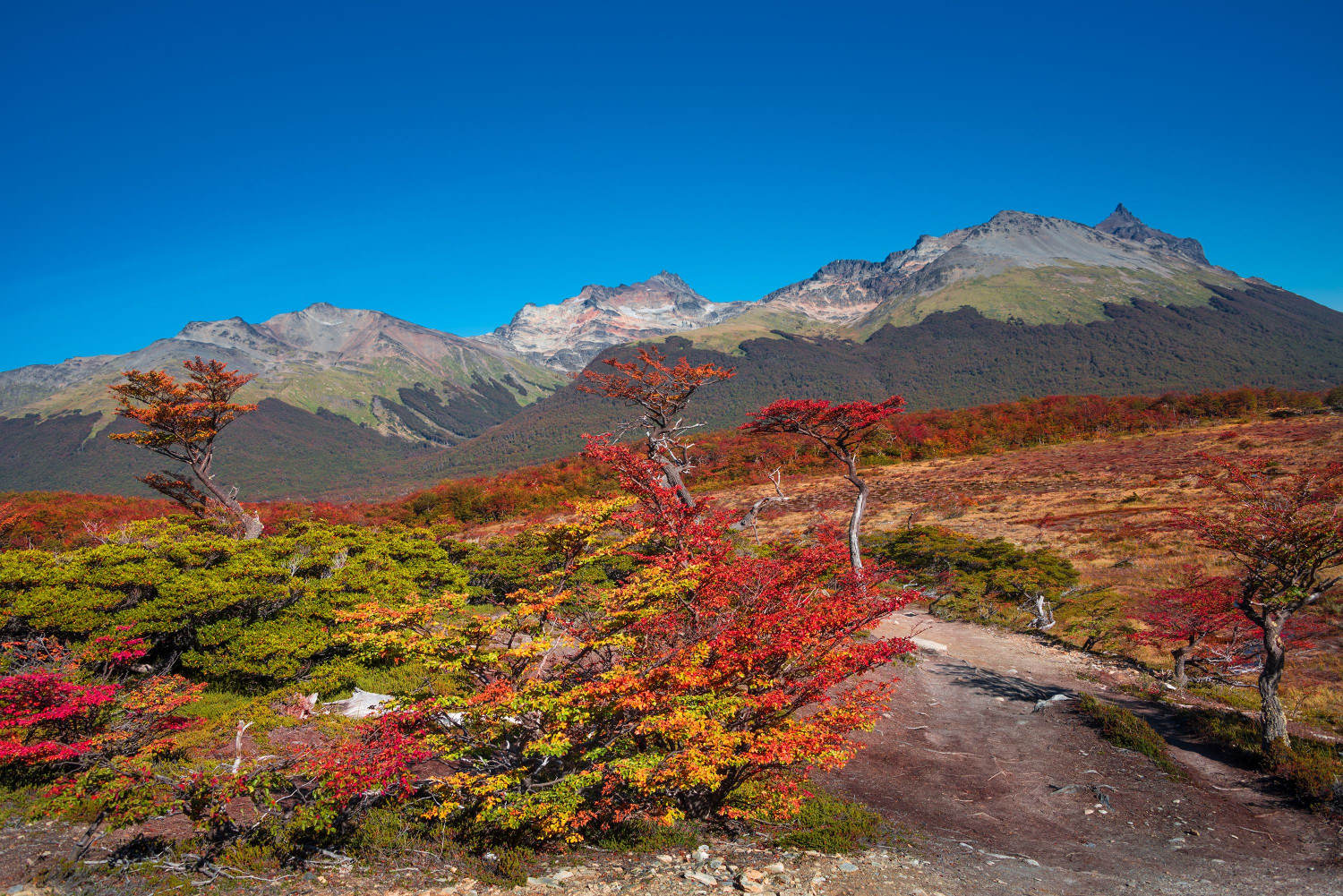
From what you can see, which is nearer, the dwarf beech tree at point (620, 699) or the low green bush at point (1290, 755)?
the dwarf beech tree at point (620, 699)

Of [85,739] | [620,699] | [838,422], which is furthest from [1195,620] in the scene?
[85,739]

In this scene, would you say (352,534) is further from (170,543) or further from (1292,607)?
(1292,607)

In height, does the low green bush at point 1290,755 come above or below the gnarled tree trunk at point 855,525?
below

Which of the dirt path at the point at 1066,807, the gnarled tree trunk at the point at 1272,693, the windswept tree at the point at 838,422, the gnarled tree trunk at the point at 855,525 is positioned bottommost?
the dirt path at the point at 1066,807

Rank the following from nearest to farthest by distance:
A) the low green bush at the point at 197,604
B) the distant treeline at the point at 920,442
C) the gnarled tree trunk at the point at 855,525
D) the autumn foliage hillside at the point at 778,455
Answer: the low green bush at the point at 197,604 → the gnarled tree trunk at the point at 855,525 → the autumn foliage hillside at the point at 778,455 → the distant treeline at the point at 920,442

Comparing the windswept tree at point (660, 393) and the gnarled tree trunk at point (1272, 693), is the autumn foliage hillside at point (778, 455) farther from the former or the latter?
the gnarled tree trunk at point (1272, 693)

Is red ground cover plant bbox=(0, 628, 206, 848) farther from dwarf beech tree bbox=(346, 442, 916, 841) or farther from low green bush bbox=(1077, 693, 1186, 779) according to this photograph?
low green bush bbox=(1077, 693, 1186, 779)

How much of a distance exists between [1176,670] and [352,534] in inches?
857

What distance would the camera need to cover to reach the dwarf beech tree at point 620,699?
5.91 m

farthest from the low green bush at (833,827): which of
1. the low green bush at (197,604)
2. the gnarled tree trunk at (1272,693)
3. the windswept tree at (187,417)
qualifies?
the windswept tree at (187,417)

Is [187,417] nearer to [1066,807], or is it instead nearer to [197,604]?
[197,604]

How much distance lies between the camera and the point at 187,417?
21625 mm

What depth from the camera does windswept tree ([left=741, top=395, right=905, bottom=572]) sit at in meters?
17.4

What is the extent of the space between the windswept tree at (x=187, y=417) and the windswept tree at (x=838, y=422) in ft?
60.0
